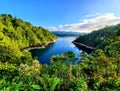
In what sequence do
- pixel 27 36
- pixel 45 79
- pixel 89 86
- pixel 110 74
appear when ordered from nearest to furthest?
pixel 45 79, pixel 89 86, pixel 110 74, pixel 27 36

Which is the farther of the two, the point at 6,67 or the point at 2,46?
the point at 2,46

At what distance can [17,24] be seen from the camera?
443 ft

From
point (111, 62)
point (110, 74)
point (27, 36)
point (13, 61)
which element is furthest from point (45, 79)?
point (27, 36)

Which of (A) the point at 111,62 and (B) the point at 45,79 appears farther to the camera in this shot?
(A) the point at 111,62

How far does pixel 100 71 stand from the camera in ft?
62.2

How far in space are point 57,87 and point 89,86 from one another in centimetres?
299

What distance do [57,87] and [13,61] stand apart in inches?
1009

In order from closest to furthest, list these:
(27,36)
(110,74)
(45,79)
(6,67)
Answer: (45,79) < (110,74) < (6,67) < (27,36)

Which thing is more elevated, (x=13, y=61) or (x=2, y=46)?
(x=2, y=46)

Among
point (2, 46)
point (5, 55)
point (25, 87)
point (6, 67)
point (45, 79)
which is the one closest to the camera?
point (25, 87)

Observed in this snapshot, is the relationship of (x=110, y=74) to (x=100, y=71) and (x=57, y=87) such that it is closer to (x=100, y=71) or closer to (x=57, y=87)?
(x=100, y=71)

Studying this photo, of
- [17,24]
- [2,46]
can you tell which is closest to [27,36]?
[17,24]

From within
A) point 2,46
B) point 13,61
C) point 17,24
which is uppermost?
point 17,24

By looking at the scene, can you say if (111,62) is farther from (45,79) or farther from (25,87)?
(25,87)
